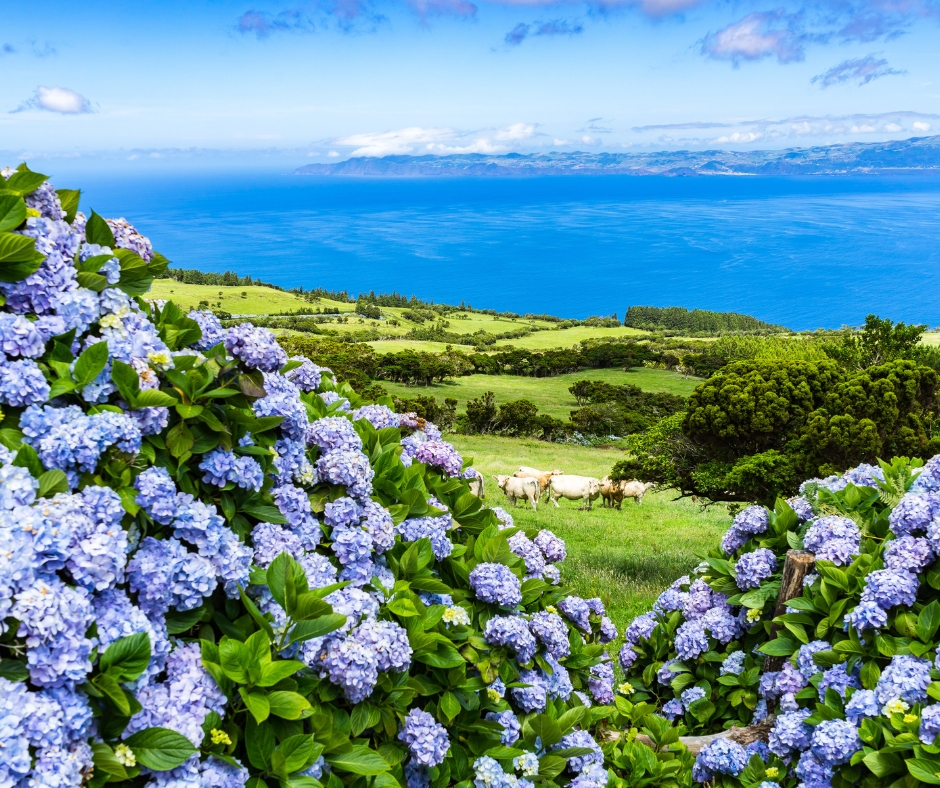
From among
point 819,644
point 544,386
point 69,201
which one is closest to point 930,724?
point 819,644

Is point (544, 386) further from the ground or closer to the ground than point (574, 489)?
closer to the ground

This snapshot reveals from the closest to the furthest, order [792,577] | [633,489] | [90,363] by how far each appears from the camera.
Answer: [90,363], [792,577], [633,489]

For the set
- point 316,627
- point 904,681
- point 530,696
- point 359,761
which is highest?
point 316,627

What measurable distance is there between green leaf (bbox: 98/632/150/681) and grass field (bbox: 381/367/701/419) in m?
55.5

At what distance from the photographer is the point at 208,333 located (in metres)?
3.76

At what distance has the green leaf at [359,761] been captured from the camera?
123 inches

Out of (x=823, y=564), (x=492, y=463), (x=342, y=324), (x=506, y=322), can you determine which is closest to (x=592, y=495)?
(x=492, y=463)

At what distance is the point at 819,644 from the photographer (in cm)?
505

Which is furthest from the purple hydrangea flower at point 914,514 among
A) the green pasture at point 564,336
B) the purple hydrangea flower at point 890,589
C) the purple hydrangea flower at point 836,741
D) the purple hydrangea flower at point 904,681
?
the green pasture at point 564,336

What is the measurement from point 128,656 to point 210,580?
1.34 ft

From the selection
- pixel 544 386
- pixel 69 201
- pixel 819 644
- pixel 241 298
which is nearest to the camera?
pixel 69 201

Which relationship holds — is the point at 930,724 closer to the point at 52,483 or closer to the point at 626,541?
the point at 52,483

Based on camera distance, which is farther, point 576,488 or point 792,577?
point 576,488

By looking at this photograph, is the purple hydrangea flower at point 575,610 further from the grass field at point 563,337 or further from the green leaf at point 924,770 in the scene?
the grass field at point 563,337
